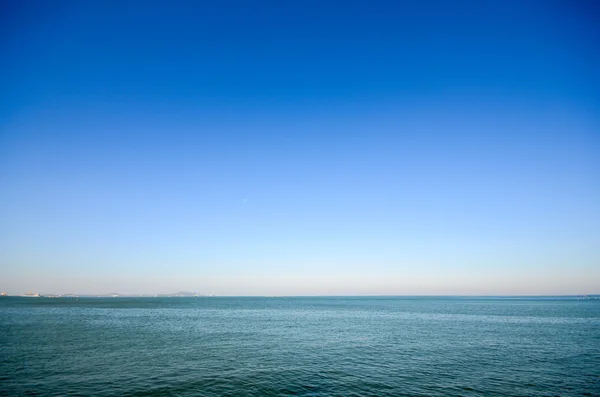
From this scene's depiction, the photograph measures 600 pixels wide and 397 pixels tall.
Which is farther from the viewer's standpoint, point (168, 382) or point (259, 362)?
point (259, 362)

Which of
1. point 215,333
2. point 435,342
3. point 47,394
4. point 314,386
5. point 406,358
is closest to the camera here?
point 47,394

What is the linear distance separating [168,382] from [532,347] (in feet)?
165

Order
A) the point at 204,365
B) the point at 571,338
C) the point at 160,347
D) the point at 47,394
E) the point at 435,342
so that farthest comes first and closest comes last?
1. the point at 571,338
2. the point at 435,342
3. the point at 160,347
4. the point at 204,365
5. the point at 47,394

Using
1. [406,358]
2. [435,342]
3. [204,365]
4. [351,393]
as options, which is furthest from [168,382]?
[435,342]

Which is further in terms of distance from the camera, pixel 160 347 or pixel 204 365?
pixel 160 347

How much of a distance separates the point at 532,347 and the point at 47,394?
59.4 m

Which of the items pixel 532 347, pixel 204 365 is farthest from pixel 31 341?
pixel 532 347

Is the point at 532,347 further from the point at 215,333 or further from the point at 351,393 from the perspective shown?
the point at 215,333

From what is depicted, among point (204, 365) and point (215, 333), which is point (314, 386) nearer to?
point (204, 365)

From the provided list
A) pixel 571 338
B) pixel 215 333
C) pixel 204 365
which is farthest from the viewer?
pixel 215 333

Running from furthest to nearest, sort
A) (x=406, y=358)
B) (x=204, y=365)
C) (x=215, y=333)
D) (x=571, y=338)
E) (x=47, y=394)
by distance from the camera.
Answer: (x=215, y=333)
(x=571, y=338)
(x=406, y=358)
(x=204, y=365)
(x=47, y=394)

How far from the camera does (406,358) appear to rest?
126 ft

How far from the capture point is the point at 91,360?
117ft

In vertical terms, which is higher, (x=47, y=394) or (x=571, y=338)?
(x=47, y=394)
